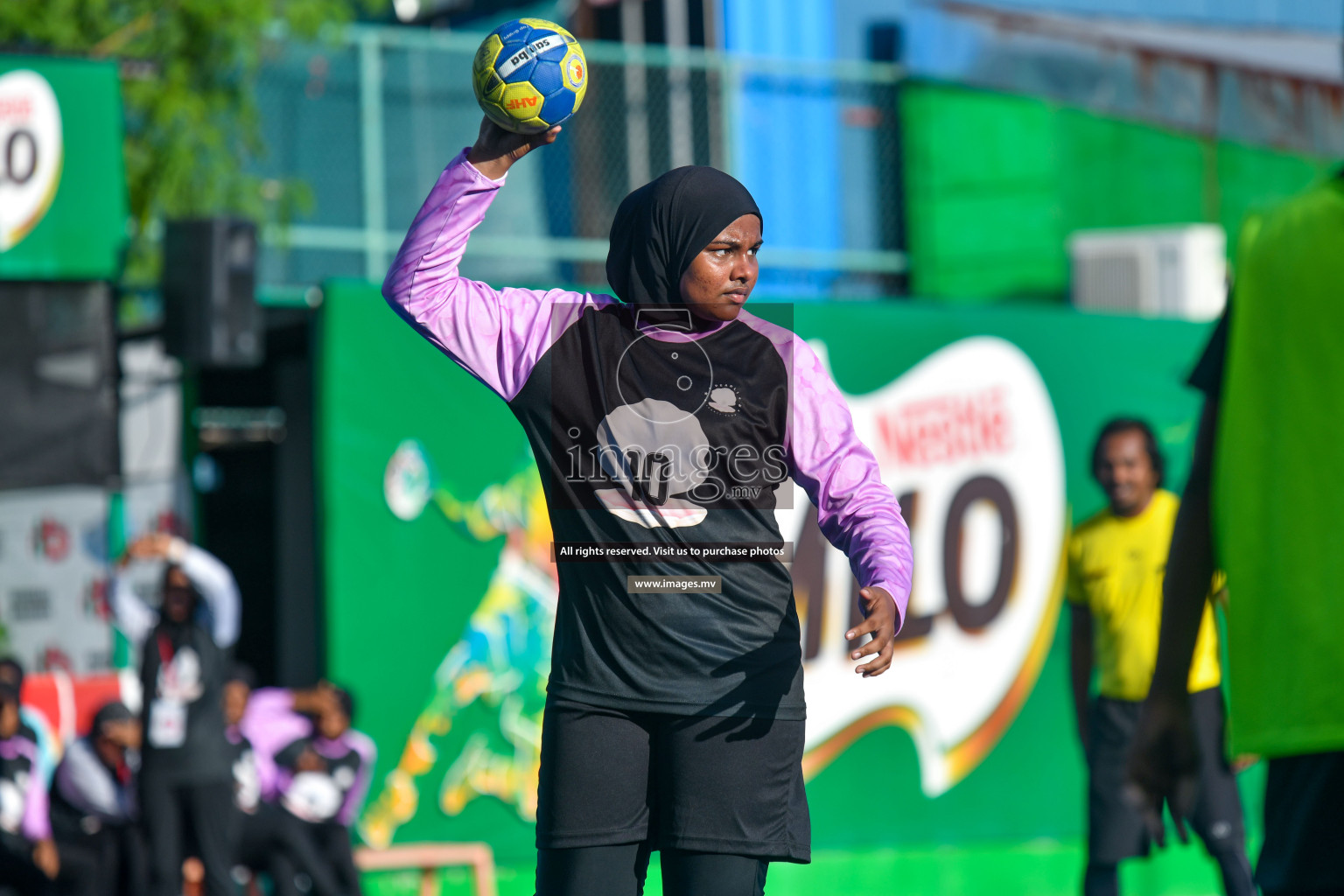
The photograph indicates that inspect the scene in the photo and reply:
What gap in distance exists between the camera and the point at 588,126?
15.0 metres

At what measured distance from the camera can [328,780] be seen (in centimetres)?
892

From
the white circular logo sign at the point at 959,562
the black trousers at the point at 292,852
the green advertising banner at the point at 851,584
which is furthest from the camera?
the white circular logo sign at the point at 959,562

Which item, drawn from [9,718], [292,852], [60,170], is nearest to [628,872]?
[292,852]

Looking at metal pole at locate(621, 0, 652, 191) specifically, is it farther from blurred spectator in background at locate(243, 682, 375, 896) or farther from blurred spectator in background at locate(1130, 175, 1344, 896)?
blurred spectator in background at locate(1130, 175, 1344, 896)

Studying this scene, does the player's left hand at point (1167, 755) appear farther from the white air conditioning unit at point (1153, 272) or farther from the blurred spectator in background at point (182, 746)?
the white air conditioning unit at point (1153, 272)

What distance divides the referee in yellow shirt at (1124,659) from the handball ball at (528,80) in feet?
13.7

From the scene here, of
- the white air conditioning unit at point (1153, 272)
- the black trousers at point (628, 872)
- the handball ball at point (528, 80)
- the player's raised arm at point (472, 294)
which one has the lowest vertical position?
the black trousers at point (628, 872)

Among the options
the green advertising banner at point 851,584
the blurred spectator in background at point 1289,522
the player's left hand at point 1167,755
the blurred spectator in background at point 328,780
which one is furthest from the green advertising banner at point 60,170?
the blurred spectator in background at point 1289,522

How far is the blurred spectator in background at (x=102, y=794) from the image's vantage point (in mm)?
9031

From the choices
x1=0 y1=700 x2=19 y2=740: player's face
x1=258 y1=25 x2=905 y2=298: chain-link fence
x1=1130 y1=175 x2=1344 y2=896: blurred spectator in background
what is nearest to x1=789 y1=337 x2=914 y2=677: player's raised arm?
x1=1130 y1=175 x2=1344 y2=896: blurred spectator in background

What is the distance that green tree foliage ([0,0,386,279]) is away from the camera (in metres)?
11.9

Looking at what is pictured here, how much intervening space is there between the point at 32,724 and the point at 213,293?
2.41 meters

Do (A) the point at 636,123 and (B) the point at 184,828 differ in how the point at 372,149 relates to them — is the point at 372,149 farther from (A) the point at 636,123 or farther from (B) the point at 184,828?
(B) the point at 184,828

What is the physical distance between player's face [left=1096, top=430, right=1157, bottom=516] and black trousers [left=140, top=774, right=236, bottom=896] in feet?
14.5
